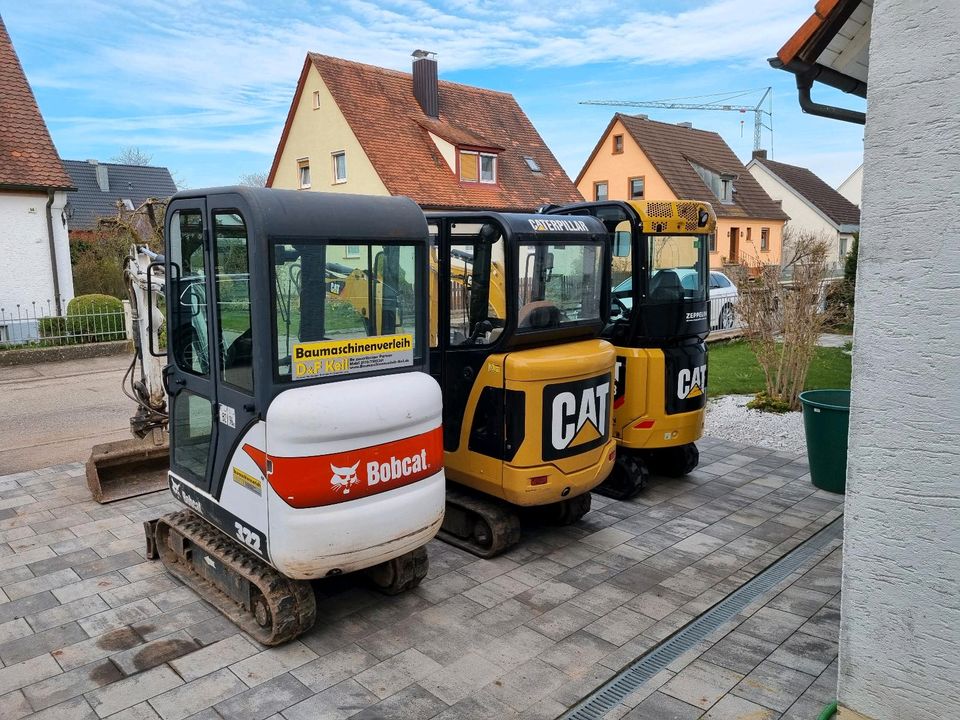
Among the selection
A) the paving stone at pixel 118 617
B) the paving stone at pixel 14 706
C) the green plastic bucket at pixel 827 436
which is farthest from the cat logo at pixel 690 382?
the paving stone at pixel 14 706

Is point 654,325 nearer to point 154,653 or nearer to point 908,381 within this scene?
point 908,381

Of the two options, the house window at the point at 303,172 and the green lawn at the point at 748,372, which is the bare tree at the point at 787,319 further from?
the house window at the point at 303,172

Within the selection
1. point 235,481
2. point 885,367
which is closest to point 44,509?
point 235,481

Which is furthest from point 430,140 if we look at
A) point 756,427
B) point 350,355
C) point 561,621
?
point 561,621

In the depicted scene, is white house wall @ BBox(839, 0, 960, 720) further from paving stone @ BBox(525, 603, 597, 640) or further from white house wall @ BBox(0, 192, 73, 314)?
white house wall @ BBox(0, 192, 73, 314)

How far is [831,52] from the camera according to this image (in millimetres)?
5191

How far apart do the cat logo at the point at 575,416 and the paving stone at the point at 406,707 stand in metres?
1.89

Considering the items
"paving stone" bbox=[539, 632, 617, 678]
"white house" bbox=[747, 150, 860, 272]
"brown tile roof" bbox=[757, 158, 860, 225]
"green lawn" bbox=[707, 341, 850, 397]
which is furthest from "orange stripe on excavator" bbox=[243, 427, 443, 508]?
"brown tile roof" bbox=[757, 158, 860, 225]

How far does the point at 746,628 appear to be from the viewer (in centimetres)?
433

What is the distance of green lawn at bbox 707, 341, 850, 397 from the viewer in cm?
1069

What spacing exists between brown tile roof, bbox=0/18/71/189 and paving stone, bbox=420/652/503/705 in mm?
15954

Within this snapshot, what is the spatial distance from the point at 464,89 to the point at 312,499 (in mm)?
27105

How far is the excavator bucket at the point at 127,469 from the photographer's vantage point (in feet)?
21.1

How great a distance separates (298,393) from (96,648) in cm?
189
